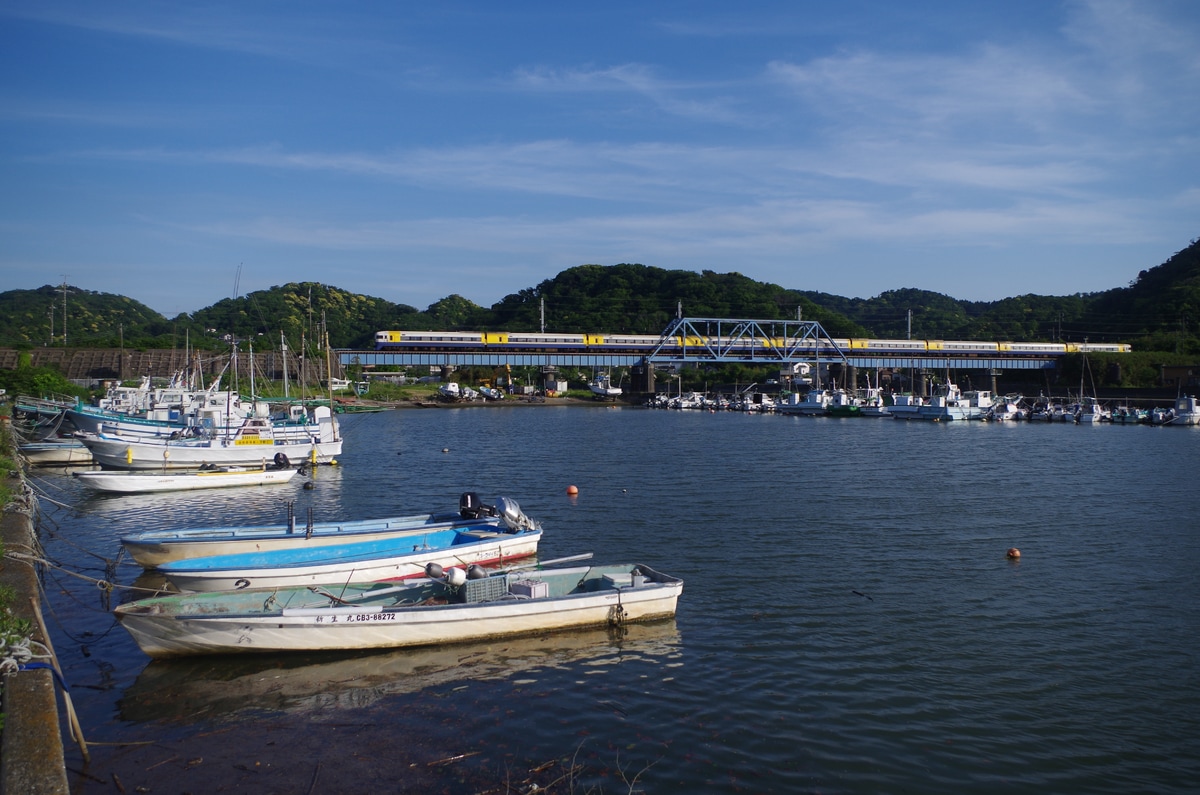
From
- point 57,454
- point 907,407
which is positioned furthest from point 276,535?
point 907,407

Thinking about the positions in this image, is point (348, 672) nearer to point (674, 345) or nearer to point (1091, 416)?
point (1091, 416)

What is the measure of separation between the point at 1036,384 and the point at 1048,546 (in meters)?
112

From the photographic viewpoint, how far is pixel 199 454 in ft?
115

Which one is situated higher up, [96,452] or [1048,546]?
[96,452]

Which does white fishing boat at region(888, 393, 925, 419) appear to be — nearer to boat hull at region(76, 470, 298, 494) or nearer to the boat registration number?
boat hull at region(76, 470, 298, 494)

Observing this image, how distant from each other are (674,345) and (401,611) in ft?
370

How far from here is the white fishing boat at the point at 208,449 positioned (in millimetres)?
33906

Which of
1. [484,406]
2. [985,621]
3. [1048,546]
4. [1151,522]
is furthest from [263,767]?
[484,406]

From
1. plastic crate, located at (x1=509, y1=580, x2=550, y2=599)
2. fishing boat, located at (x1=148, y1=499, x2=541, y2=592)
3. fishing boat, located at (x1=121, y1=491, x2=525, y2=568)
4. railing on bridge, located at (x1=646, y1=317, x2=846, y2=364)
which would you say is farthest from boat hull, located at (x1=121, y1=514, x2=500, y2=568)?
railing on bridge, located at (x1=646, y1=317, x2=846, y2=364)

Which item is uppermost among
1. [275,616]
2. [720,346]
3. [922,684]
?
[720,346]

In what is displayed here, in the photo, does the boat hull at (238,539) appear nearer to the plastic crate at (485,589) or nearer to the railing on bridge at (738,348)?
the plastic crate at (485,589)

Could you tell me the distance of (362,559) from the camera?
669 inches

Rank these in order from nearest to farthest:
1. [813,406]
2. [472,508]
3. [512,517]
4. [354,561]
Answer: [354,561] < [512,517] < [472,508] < [813,406]

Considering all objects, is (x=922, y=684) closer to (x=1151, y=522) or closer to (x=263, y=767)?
(x=263, y=767)
